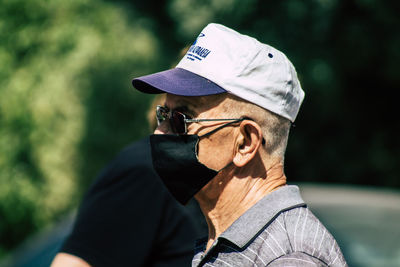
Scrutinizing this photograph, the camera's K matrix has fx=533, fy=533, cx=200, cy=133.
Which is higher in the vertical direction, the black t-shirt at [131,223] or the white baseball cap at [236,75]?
the white baseball cap at [236,75]

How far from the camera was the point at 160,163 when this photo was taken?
1.98 meters

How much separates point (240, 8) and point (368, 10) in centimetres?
146

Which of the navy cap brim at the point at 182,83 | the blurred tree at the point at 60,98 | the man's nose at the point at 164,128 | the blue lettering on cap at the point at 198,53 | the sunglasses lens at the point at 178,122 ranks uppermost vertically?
the blue lettering on cap at the point at 198,53

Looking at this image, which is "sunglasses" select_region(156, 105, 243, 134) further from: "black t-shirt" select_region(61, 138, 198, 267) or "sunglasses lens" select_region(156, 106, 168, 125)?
"black t-shirt" select_region(61, 138, 198, 267)

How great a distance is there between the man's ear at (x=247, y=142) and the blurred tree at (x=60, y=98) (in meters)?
4.73

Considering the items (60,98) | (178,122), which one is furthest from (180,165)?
(60,98)

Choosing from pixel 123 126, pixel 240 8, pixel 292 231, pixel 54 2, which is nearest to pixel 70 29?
pixel 54 2

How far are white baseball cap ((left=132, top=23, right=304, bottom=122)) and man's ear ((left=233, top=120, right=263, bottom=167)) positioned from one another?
0.27 feet

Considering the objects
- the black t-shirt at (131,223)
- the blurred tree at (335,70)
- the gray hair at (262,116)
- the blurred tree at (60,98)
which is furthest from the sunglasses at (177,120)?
the blurred tree at (60,98)

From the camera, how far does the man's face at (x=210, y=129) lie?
5.98 ft

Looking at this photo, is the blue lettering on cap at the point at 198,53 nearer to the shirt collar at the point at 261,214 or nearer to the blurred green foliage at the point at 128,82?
the shirt collar at the point at 261,214

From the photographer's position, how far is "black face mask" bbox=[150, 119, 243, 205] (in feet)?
6.10

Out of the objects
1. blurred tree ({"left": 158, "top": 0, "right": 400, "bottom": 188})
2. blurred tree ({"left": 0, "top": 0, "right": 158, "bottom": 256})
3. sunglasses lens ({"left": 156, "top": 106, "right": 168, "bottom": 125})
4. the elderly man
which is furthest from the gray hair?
blurred tree ({"left": 0, "top": 0, "right": 158, "bottom": 256})

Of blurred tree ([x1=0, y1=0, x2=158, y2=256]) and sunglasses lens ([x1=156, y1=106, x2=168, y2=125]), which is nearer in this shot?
sunglasses lens ([x1=156, y1=106, x2=168, y2=125])
